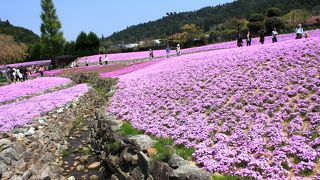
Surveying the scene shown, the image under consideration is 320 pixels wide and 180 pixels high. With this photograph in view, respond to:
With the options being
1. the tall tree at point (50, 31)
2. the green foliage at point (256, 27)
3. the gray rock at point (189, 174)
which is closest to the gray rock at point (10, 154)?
the gray rock at point (189, 174)

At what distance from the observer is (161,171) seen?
36.1 feet

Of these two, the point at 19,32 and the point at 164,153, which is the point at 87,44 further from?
the point at 164,153

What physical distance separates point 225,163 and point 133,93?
1505 centimetres

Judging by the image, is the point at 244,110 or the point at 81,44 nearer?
the point at 244,110

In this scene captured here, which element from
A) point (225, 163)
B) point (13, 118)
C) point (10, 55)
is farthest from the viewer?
point (10, 55)

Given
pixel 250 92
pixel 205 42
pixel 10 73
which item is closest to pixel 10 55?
pixel 10 73

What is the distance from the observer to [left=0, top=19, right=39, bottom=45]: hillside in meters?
149

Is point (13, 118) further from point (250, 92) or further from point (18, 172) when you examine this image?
point (250, 92)

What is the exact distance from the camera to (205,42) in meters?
80.8

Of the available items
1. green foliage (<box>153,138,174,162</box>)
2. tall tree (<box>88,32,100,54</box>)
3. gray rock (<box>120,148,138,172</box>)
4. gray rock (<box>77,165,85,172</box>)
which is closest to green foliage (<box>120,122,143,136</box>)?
gray rock (<box>120,148,138,172</box>)

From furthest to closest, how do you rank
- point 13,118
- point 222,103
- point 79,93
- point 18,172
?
point 79,93, point 13,118, point 222,103, point 18,172

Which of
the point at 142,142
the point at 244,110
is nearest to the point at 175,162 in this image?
the point at 142,142

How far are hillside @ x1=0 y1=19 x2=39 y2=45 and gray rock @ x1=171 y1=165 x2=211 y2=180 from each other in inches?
5664

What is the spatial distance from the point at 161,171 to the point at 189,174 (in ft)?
4.22
